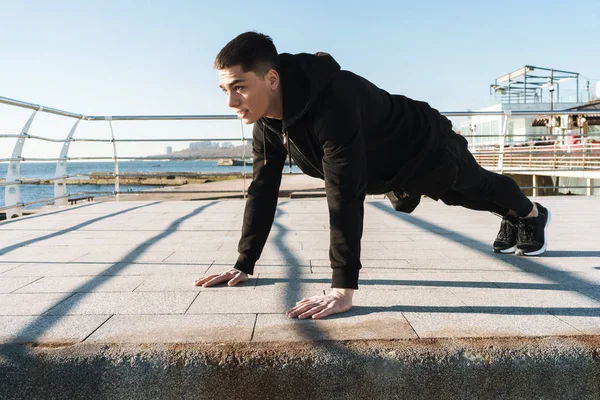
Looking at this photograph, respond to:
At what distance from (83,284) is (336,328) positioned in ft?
3.86

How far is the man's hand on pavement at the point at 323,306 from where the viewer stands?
64.9 inches

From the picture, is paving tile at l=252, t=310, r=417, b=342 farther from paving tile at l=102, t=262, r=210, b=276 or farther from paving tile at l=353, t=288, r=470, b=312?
paving tile at l=102, t=262, r=210, b=276

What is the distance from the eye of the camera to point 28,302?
6.13 feet

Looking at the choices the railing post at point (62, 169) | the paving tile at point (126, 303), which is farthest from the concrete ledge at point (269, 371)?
the railing post at point (62, 169)

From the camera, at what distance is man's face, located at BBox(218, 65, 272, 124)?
5.64 ft

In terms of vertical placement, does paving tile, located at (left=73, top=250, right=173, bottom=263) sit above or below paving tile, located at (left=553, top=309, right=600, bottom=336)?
above

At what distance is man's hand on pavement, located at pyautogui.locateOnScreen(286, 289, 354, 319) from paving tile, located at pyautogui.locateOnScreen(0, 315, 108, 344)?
0.61 meters

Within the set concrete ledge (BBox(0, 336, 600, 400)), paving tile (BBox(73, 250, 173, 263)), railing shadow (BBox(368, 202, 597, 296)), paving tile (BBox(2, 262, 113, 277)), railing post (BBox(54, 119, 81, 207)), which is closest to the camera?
concrete ledge (BBox(0, 336, 600, 400))

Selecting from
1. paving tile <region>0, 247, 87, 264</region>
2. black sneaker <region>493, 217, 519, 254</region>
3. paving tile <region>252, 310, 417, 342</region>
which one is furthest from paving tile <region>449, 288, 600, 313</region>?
paving tile <region>0, 247, 87, 264</region>

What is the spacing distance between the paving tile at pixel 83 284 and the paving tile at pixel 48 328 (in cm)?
39

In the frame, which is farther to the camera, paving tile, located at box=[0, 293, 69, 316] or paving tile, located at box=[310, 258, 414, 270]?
paving tile, located at box=[310, 258, 414, 270]

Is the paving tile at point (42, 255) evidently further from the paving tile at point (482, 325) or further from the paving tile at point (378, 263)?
the paving tile at point (482, 325)

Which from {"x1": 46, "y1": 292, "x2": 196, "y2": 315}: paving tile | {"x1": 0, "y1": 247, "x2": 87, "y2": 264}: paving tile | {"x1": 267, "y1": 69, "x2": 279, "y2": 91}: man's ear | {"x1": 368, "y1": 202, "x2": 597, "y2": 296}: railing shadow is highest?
{"x1": 267, "y1": 69, "x2": 279, "y2": 91}: man's ear

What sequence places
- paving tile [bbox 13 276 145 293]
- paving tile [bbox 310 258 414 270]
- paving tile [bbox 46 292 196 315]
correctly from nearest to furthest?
paving tile [bbox 46 292 196 315] → paving tile [bbox 13 276 145 293] → paving tile [bbox 310 258 414 270]
